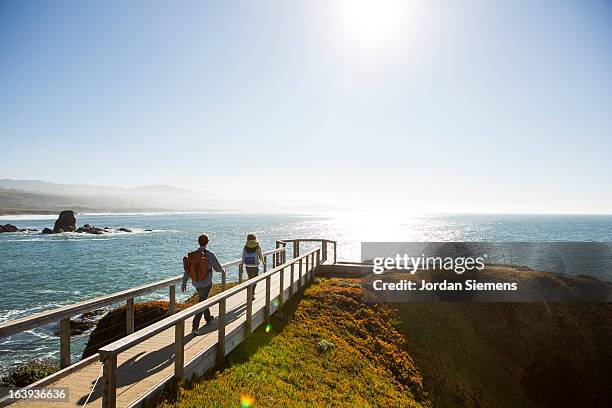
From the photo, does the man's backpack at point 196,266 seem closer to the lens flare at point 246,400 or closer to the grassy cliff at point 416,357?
the grassy cliff at point 416,357

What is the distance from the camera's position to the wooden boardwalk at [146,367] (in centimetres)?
600

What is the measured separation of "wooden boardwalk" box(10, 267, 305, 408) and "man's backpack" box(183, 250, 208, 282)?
1.50 metres

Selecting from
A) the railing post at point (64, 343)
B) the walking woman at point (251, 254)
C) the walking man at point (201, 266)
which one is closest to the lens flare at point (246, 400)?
the walking man at point (201, 266)

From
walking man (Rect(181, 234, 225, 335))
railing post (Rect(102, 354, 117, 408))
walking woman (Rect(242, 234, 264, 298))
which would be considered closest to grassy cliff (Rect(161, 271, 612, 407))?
→ railing post (Rect(102, 354, 117, 408))

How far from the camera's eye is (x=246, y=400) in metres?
7.36

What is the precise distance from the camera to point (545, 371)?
1792cm

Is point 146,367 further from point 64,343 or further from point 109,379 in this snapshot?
point 109,379

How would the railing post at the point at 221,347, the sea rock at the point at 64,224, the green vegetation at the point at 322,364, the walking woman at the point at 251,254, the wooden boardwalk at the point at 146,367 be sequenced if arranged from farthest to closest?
the sea rock at the point at 64,224
the walking woman at the point at 251,254
the railing post at the point at 221,347
the green vegetation at the point at 322,364
the wooden boardwalk at the point at 146,367

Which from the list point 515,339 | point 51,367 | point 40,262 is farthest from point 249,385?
point 40,262

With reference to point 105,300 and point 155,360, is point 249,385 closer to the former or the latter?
point 155,360

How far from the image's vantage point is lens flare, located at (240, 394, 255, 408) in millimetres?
7153

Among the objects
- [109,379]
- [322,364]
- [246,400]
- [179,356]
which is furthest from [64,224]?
[109,379]

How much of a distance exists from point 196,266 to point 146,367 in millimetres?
2907

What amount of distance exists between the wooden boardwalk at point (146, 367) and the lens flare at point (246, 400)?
3.75 ft
